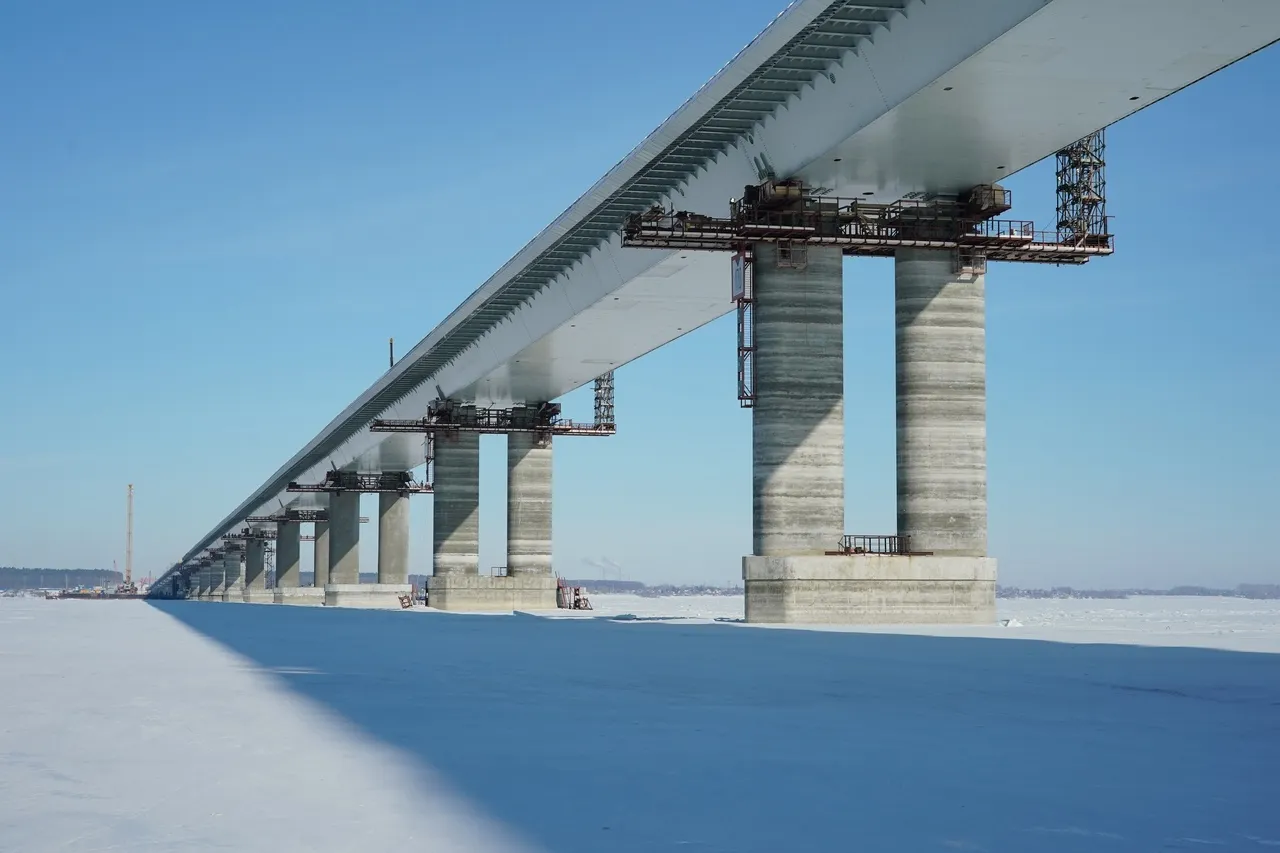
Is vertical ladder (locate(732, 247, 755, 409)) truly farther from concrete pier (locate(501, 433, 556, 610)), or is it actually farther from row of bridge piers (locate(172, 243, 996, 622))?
concrete pier (locate(501, 433, 556, 610))

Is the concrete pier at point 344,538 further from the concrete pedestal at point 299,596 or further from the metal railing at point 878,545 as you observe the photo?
the metal railing at point 878,545

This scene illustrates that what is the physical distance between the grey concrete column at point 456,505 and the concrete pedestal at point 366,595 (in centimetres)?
2920

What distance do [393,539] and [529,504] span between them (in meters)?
38.0

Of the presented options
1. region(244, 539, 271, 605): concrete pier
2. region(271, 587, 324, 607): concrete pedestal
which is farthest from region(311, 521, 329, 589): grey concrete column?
region(244, 539, 271, 605): concrete pier

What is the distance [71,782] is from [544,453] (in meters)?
74.6

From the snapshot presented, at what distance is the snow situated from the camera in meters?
8.05

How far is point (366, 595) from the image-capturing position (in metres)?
115

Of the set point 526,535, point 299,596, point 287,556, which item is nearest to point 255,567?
point 287,556

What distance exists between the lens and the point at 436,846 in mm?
7582

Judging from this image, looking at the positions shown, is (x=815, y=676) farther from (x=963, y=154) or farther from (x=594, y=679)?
(x=963, y=154)

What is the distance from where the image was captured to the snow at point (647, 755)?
8.05 m

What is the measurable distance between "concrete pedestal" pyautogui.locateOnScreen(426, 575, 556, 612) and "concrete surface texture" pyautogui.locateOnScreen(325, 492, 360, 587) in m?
42.2

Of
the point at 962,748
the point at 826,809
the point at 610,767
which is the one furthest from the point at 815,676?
the point at 826,809

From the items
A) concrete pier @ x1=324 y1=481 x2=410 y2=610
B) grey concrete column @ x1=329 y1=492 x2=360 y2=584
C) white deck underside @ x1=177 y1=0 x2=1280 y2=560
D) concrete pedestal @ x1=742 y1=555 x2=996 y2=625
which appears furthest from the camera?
grey concrete column @ x1=329 y1=492 x2=360 y2=584
